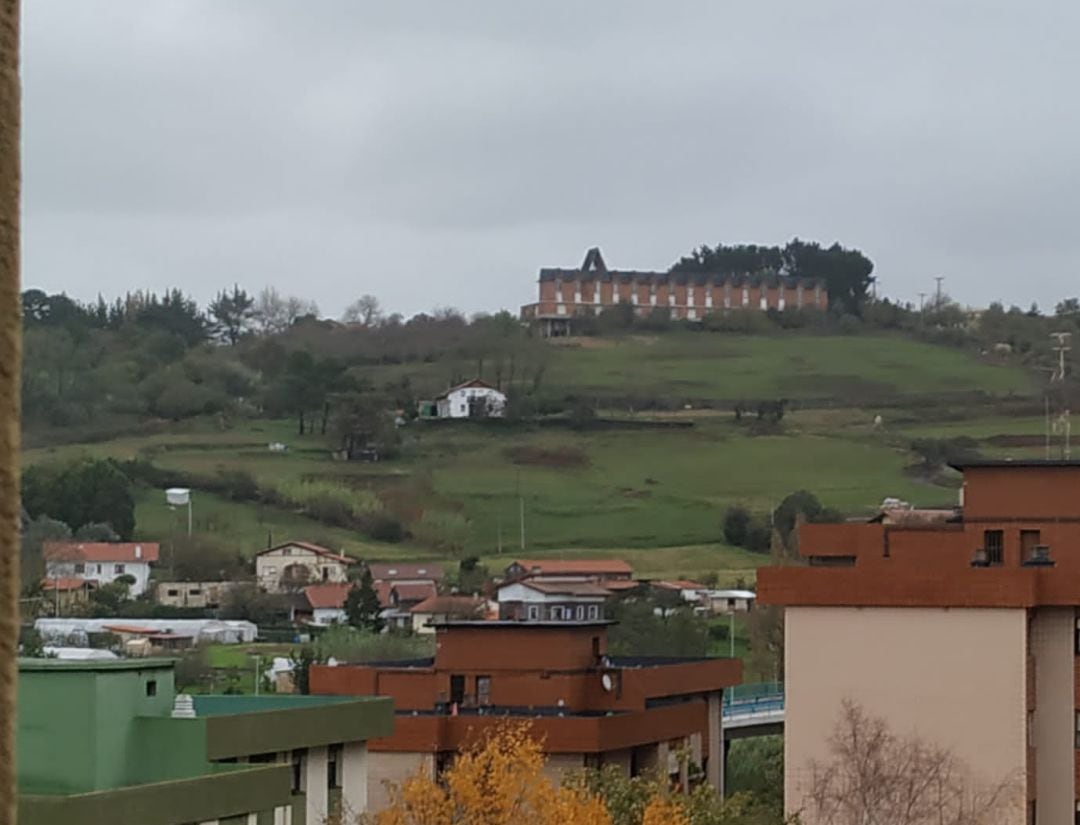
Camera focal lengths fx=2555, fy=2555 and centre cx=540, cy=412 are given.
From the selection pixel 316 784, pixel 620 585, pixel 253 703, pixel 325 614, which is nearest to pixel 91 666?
pixel 316 784

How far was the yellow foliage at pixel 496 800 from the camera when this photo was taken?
32781mm

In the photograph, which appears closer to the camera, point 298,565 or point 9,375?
point 9,375

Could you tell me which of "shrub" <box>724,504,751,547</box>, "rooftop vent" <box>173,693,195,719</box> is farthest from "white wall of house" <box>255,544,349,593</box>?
"rooftop vent" <box>173,693,195,719</box>

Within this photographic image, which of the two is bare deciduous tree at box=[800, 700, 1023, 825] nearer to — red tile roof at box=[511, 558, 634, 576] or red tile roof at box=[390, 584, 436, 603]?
red tile roof at box=[511, 558, 634, 576]

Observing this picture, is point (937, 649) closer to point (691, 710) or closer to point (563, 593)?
point (691, 710)

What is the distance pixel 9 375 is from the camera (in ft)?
10.8

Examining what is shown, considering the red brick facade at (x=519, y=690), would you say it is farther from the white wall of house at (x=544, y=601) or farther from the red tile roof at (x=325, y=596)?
the red tile roof at (x=325, y=596)

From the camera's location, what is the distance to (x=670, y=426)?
589ft

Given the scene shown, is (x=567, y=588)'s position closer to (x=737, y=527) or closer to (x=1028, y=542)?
(x=737, y=527)

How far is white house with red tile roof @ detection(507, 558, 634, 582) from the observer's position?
12069 centimetres

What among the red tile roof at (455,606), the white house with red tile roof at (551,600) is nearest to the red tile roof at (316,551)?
the red tile roof at (455,606)

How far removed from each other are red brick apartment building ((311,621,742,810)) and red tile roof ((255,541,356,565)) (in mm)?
86047

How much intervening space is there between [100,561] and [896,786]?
10614cm

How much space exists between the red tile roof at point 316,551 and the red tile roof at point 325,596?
10050 millimetres
